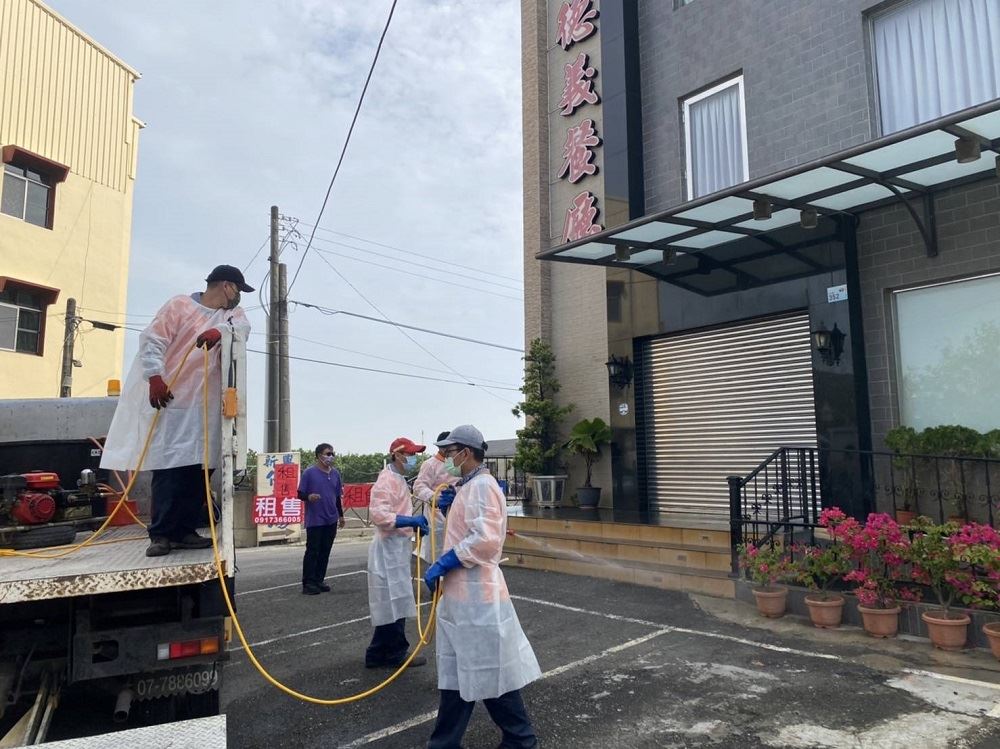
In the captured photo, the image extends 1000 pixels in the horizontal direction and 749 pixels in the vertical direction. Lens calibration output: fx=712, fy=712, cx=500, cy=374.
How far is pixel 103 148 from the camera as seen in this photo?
2103 cm

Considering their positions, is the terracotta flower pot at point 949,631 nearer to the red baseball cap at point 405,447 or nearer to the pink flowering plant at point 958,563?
the pink flowering plant at point 958,563

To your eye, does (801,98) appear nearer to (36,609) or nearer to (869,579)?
(869,579)

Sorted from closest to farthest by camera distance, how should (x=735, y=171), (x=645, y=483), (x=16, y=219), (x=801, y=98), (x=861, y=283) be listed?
1. (x=861, y=283)
2. (x=801, y=98)
3. (x=735, y=171)
4. (x=645, y=483)
5. (x=16, y=219)

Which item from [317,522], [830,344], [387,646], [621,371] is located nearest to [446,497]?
[387,646]

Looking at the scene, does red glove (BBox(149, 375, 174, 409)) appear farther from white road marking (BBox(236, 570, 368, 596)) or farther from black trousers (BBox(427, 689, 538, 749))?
white road marking (BBox(236, 570, 368, 596))

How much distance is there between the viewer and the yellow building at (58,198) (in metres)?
17.9

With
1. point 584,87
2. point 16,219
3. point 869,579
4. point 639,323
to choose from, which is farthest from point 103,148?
point 869,579

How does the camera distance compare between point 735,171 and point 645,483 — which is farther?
point 645,483

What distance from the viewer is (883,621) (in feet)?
20.6

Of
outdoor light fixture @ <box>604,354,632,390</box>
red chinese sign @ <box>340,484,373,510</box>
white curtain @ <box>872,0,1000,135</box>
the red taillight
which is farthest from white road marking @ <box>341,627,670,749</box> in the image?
red chinese sign @ <box>340,484,373,510</box>

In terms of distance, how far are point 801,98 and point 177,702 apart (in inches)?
405

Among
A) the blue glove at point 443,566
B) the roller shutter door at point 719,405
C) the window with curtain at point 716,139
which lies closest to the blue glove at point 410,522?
the blue glove at point 443,566

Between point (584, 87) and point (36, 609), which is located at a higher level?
point (584, 87)

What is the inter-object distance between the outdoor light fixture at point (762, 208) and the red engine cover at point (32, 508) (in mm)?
7935
